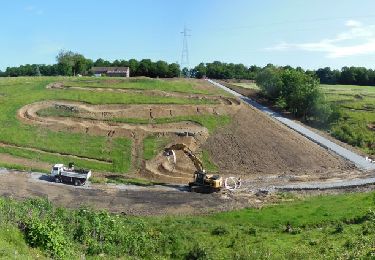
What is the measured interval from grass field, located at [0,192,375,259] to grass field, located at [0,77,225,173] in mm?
18160

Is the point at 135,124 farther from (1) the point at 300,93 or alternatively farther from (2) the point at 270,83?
(2) the point at 270,83

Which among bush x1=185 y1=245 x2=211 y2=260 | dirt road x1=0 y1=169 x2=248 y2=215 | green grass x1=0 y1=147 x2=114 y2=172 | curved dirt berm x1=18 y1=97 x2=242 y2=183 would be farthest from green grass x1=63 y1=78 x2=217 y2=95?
bush x1=185 y1=245 x2=211 y2=260

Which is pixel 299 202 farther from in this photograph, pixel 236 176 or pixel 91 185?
pixel 91 185

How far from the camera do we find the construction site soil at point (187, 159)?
127ft

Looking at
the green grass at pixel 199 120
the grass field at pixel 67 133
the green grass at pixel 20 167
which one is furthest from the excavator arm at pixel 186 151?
the green grass at pixel 199 120

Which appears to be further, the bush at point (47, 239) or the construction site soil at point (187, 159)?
the construction site soil at point (187, 159)

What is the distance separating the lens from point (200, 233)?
2973 centimetres

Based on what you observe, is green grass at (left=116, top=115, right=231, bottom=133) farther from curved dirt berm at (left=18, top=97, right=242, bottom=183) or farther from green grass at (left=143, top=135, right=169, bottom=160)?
green grass at (left=143, top=135, right=169, bottom=160)

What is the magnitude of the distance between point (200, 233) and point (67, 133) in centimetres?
3000

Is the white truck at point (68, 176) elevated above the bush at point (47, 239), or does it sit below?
below

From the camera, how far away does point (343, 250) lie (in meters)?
24.2

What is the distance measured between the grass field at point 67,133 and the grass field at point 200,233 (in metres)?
18.2

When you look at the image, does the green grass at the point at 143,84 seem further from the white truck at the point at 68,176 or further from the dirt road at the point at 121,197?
the dirt road at the point at 121,197

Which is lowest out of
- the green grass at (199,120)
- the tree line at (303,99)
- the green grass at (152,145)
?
the green grass at (152,145)
